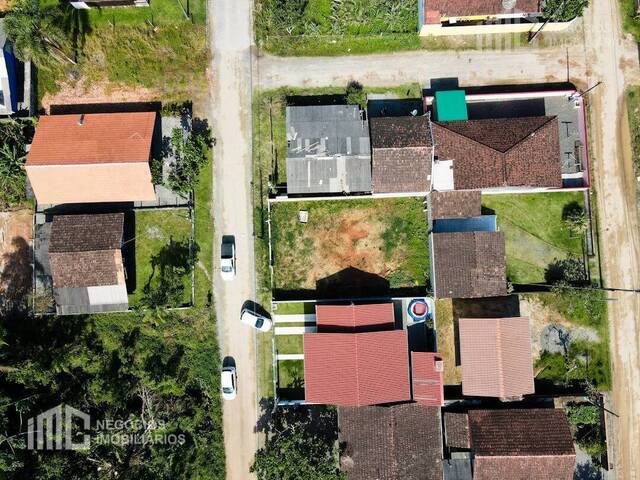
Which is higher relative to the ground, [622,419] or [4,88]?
[4,88]

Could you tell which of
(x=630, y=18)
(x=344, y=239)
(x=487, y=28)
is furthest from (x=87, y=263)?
(x=630, y=18)

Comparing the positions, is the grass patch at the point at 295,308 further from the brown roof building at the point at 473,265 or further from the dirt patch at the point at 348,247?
the brown roof building at the point at 473,265

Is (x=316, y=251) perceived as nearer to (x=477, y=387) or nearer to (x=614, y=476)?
(x=477, y=387)

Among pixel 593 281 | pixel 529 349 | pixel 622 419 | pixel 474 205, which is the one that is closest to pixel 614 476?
pixel 622 419

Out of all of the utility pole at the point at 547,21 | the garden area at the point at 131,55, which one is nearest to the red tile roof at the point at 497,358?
the utility pole at the point at 547,21

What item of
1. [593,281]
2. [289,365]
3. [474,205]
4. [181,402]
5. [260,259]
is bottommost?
[181,402]

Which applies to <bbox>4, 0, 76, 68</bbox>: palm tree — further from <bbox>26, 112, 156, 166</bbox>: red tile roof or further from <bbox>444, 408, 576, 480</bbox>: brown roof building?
<bbox>444, 408, 576, 480</bbox>: brown roof building

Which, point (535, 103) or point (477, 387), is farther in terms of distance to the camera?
point (535, 103)
